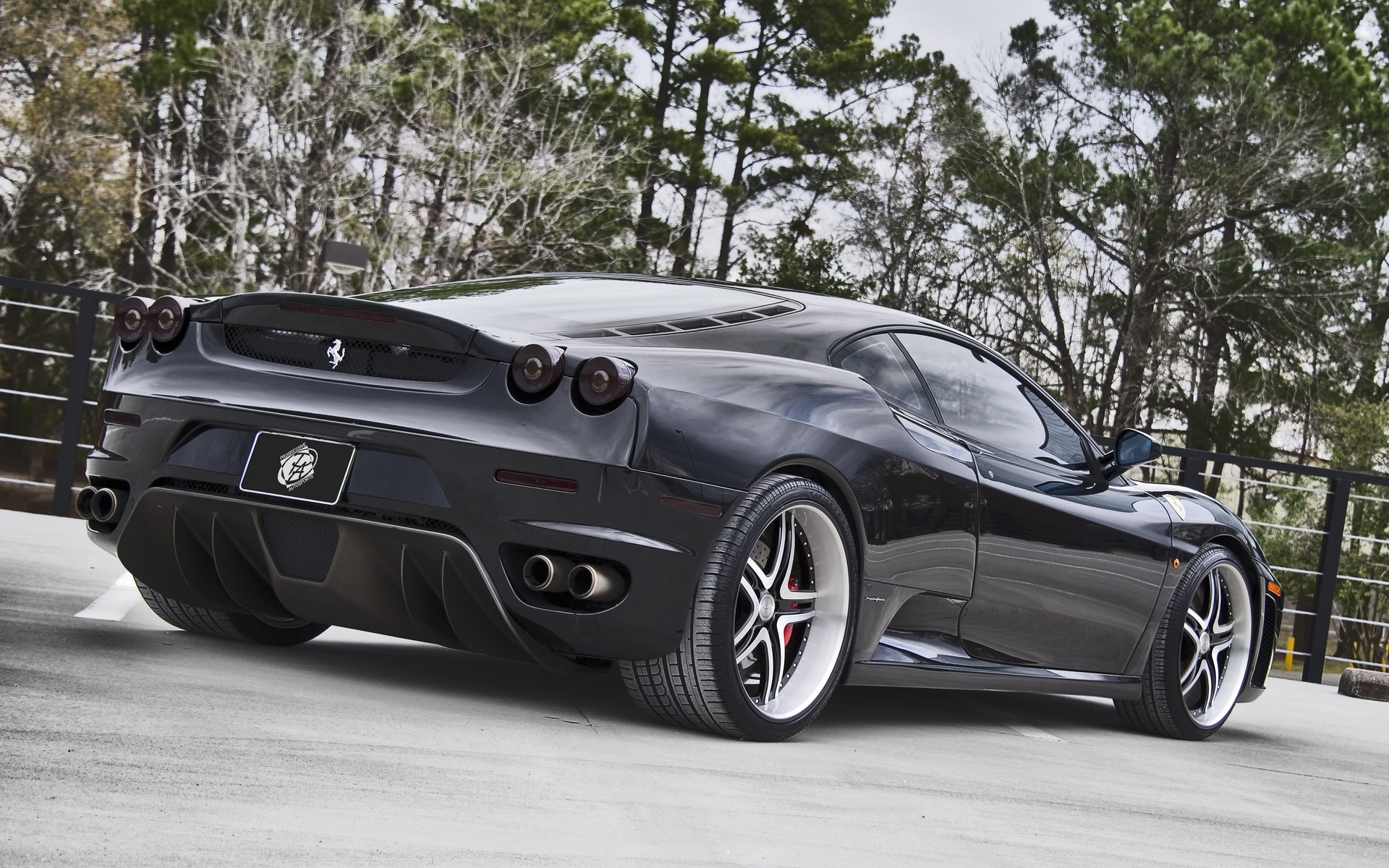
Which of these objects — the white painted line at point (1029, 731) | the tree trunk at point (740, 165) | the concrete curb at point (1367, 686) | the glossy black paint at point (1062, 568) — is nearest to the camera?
the glossy black paint at point (1062, 568)

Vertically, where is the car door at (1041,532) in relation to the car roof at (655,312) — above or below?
below

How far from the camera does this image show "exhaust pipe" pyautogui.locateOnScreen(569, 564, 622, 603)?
11.7ft

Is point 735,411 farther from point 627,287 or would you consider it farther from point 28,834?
point 28,834

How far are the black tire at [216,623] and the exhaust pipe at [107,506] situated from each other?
59 centimetres

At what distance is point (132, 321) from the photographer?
415cm

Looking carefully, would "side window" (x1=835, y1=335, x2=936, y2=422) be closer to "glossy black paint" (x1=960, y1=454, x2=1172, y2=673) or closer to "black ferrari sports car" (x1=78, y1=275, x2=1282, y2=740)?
"black ferrari sports car" (x1=78, y1=275, x2=1282, y2=740)

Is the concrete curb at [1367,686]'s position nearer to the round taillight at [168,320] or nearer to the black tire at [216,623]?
the black tire at [216,623]

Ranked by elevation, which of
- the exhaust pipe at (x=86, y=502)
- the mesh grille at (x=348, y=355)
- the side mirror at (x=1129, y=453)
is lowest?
the exhaust pipe at (x=86, y=502)

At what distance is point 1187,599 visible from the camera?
5543mm

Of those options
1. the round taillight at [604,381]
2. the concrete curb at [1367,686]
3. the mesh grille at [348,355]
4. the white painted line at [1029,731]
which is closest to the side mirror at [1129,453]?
the white painted line at [1029,731]

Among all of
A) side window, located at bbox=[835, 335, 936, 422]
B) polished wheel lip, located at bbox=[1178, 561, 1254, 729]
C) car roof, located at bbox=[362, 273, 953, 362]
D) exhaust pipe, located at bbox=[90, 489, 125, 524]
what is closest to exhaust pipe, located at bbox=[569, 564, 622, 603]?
car roof, located at bbox=[362, 273, 953, 362]

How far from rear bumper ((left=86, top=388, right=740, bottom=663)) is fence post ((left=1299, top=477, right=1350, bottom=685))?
763cm

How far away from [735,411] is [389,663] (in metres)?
1.57

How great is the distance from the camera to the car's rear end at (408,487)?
3.58 meters
